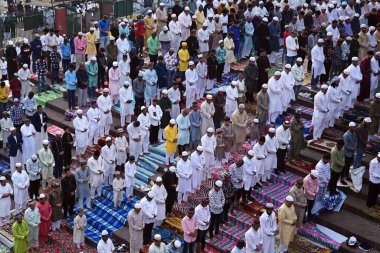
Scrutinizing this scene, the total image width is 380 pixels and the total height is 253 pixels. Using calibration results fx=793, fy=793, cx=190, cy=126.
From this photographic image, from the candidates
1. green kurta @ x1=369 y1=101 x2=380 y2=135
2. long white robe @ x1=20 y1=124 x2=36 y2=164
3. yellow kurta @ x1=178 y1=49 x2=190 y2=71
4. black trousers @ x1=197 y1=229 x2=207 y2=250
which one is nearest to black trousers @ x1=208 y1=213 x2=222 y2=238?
black trousers @ x1=197 y1=229 x2=207 y2=250

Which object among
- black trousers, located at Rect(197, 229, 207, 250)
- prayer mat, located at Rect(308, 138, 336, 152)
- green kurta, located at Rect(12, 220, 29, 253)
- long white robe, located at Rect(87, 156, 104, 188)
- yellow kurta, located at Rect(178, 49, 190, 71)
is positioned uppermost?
yellow kurta, located at Rect(178, 49, 190, 71)

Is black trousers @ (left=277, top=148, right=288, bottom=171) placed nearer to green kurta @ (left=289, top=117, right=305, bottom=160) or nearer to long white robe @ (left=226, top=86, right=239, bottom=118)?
green kurta @ (left=289, top=117, right=305, bottom=160)

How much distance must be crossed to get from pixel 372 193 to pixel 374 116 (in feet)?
7.48

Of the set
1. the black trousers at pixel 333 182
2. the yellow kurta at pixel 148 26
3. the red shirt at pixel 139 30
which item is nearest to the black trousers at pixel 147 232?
the black trousers at pixel 333 182

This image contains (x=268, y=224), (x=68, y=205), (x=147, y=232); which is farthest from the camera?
(x=68, y=205)

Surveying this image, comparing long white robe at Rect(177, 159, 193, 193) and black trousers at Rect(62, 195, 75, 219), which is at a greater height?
long white robe at Rect(177, 159, 193, 193)

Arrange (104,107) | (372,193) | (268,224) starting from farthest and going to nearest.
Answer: (104,107) < (372,193) < (268,224)

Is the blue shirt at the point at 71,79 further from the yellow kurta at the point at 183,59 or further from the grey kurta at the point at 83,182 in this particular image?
the grey kurta at the point at 83,182

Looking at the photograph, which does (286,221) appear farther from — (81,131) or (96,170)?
(81,131)

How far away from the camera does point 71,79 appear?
74.2 ft

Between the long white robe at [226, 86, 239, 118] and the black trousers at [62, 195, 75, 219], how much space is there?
501 centimetres

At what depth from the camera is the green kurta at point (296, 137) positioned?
1961 centimetres

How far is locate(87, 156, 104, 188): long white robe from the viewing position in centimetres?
1964

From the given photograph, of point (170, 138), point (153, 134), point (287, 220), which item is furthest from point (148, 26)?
point (287, 220)
